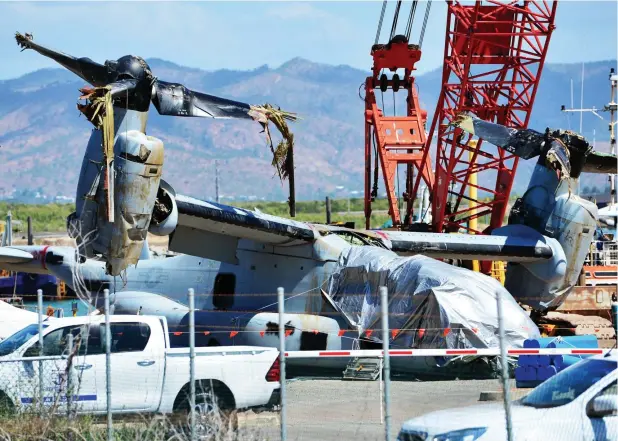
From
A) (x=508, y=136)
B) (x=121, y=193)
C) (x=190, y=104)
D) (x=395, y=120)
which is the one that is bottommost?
(x=121, y=193)

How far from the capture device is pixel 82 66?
64.7 feet

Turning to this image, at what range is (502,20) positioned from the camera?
38.8 meters

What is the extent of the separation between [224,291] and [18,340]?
742 cm

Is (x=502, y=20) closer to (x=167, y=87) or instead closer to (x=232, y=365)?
(x=167, y=87)

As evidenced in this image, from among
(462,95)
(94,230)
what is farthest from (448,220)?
(94,230)

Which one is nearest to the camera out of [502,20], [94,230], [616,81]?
[94,230]

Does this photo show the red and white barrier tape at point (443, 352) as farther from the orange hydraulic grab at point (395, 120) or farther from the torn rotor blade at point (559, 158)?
the orange hydraulic grab at point (395, 120)

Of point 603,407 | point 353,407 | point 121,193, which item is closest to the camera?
point 603,407

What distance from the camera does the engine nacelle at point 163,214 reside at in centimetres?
1914

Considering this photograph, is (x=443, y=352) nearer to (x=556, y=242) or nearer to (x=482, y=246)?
(x=482, y=246)

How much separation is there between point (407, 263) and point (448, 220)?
21935 millimetres

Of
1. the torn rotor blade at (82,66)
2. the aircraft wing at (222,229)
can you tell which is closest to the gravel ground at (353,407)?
the aircraft wing at (222,229)

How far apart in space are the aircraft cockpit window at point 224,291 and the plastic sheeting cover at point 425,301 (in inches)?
95.7

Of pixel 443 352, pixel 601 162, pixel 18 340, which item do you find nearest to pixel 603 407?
pixel 443 352
